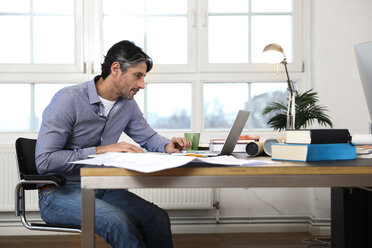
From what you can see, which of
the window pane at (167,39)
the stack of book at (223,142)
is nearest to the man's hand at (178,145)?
the stack of book at (223,142)

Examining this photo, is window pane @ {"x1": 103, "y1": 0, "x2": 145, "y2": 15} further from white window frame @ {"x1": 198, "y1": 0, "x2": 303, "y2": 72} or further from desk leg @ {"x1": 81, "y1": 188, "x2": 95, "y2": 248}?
desk leg @ {"x1": 81, "y1": 188, "x2": 95, "y2": 248}

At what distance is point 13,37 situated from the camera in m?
3.70

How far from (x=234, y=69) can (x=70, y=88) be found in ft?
6.70

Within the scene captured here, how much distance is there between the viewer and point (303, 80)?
12.3 feet

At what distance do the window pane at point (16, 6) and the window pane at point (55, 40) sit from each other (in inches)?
6.6

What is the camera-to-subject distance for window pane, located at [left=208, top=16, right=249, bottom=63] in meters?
3.78

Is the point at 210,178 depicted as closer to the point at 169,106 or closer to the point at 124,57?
the point at 124,57

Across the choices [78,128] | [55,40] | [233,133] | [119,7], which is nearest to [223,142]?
[233,133]

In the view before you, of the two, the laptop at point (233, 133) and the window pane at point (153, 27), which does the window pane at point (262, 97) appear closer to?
the window pane at point (153, 27)

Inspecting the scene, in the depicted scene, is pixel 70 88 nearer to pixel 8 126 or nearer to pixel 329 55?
pixel 8 126

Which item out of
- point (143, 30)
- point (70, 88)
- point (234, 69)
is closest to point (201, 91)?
point (234, 69)

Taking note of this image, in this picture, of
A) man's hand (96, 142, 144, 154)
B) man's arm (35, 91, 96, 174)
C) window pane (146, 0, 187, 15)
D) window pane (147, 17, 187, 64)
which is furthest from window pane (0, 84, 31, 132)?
man's hand (96, 142, 144, 154)

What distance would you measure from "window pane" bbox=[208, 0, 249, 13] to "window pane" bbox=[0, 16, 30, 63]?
1.49 meters

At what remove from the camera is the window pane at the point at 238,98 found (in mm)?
3814
